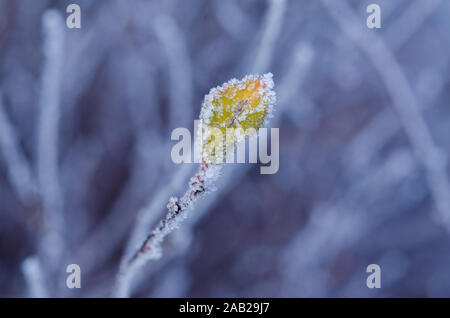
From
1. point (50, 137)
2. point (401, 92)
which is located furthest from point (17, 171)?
point (401, 92)

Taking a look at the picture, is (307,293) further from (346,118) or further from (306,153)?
(346,118)

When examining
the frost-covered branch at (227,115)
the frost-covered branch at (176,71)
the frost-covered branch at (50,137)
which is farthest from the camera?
the frost-covered branch at (176,71)

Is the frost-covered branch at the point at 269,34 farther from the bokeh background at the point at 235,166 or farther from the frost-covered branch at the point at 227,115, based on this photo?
the frost-covered branch at the point at 227,115

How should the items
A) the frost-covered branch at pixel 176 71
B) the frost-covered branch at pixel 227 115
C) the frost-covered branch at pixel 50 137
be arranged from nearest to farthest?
1. the frost-covered branch at pixel 227 115
2. the frost-covered branch at pixel 50 137
3. the frost-covered branch at pixel 176 71

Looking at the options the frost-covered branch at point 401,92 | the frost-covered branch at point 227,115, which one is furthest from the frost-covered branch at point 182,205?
the frost-covered branch at point 401,92

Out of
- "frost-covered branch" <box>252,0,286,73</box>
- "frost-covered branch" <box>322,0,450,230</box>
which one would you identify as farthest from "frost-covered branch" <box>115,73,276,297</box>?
"frost-covered branch" <box>322,0,450,230</box>

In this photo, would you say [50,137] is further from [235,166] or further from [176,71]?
[235,166]

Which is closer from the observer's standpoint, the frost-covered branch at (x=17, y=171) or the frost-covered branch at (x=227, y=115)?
the frost-covered branch at (x=227, y=115)

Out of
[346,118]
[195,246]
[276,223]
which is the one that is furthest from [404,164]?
[195,246]

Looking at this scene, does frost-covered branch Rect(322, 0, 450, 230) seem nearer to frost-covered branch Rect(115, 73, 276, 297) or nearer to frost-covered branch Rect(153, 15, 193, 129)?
frost-covered branch Rect(153, 15, 193, 129)
